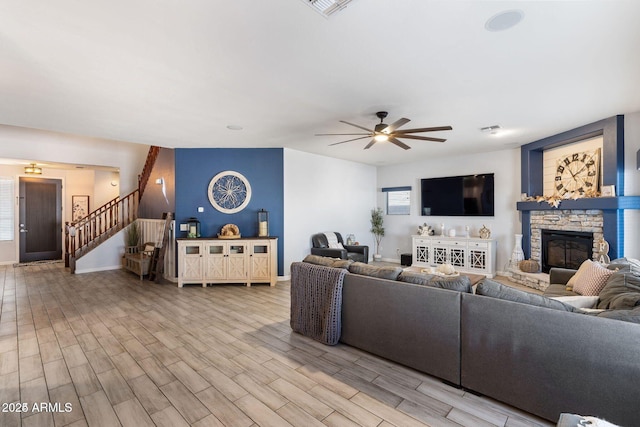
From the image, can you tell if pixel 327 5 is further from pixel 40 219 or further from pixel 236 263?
pixel 40 219

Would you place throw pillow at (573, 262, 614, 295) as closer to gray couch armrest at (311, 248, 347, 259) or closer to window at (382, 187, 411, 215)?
gray couch armrest at (311, 248, 347, 259)

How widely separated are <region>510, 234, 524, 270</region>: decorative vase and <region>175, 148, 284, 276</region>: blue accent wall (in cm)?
458

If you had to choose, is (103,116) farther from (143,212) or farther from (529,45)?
(529,45)

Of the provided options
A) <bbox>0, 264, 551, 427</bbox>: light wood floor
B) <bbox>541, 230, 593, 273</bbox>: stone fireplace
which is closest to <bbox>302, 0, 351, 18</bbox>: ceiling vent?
<bbox>0, 264, 551, 427</bbox>: light wood floor

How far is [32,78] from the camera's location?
8.91 feet

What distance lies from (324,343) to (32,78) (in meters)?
3.81

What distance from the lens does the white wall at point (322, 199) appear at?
594cm

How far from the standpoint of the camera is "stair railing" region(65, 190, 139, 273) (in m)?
6.72

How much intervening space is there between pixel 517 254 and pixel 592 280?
2.90m

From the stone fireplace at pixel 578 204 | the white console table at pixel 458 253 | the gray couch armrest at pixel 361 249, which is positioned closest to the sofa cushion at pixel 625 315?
the stone fireplace at pixel 578 204

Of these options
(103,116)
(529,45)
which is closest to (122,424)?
(103,116)

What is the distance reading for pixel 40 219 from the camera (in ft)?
25.6

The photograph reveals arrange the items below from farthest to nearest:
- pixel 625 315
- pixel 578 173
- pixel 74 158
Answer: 1. pixel 74 158
2. pixel 578 173
3. pixel 625 315

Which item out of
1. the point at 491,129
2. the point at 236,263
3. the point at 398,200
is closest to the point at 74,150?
the point at 236,263
